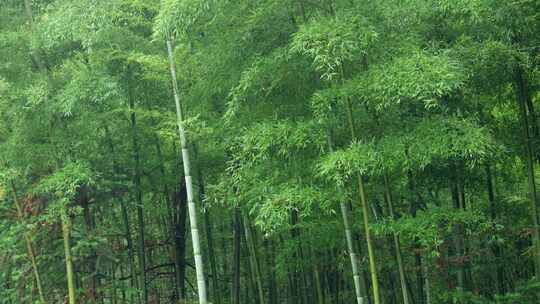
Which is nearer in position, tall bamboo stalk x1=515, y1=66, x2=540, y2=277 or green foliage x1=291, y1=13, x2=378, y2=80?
green foliage x1=291, y1=13, x2=378, y2=80

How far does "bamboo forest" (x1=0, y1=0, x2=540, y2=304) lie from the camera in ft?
16.6

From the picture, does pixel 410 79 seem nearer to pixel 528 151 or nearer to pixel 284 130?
pixel 284 130

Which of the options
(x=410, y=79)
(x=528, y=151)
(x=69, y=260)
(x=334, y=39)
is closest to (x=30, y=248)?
(x=69, y=260)

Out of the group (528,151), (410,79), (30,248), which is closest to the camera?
(410,79)

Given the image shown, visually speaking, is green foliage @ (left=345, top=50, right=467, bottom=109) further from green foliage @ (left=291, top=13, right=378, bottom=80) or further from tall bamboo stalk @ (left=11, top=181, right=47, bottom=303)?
tall bamboo stalk @ (left=11, top=181, right=47, bottom=303)

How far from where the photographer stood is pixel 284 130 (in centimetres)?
525

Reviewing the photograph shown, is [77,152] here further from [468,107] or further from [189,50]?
[468,107]

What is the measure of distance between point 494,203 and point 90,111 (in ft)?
16.8

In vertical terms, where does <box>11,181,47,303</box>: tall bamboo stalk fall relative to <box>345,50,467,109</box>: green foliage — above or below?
below

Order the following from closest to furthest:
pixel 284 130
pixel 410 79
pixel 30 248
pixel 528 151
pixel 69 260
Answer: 1. pixel 410 79
2. pixel 284 130
3. pixel 528 151
4. pixel 69 260
5. pixel 30 248

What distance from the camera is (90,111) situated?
7.47m

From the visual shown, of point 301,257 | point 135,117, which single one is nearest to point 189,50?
point 135,117

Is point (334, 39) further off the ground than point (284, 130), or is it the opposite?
point (334, 39)

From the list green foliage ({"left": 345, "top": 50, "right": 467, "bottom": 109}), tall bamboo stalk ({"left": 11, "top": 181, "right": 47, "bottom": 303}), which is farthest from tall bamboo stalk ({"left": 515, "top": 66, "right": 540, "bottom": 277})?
tall bamboo stalk ({"left": 11, "top": 181, "right": 47, "bottom": 303})
